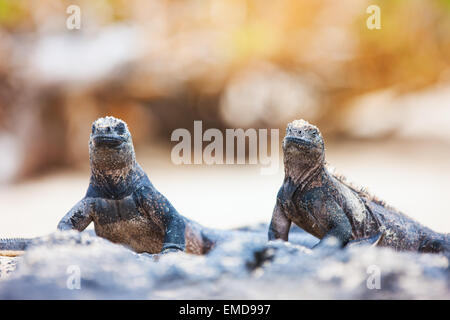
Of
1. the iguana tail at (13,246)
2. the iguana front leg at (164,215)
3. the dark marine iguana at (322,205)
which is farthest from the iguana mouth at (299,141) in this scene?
the iguana tail at (13,246)

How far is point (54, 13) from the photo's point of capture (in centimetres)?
912

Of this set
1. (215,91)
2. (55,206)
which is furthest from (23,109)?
(215,91)

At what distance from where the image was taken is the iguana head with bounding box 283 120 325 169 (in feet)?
10.3

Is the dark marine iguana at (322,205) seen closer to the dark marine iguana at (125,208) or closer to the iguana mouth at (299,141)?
the iguana mouth at (299,141)

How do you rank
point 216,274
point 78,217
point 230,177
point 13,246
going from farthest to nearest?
point 230,177 → point 13,246 → point 78,217 → point 216,274

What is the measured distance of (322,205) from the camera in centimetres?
318

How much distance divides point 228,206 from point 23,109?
3.78 metres

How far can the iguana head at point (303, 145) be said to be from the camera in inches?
123

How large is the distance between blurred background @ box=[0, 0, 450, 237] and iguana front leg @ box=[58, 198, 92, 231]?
217 inches

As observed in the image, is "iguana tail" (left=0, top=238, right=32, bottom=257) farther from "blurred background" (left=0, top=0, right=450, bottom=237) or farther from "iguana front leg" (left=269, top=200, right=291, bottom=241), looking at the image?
"blurred background" (left=0, top=0, right=450, bottom=237)

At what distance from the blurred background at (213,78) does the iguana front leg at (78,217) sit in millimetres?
5509

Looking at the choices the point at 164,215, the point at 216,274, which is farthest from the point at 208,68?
the point at 216,274

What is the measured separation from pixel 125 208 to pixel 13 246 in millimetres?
891

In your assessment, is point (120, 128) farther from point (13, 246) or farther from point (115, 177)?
point (13, 246)
